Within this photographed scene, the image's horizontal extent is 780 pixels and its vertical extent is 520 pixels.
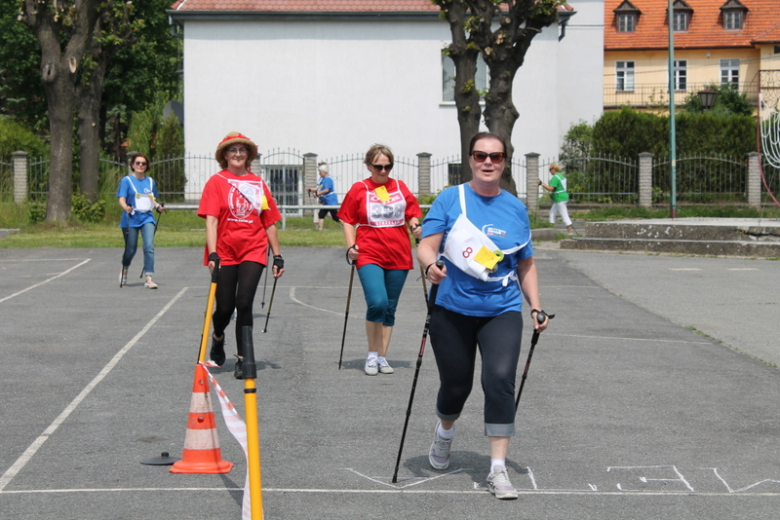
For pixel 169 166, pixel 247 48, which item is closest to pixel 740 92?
pixel 247 48

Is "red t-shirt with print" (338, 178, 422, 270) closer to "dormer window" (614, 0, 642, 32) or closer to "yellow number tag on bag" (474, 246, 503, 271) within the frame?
"yellow number tag on bag" (474, 246, 503, 271)

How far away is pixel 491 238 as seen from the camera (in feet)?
18.3

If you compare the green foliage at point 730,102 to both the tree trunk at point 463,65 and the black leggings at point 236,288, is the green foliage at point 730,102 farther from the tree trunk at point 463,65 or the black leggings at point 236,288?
the black leggings at point 236,288

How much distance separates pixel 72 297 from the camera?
46.7 ft

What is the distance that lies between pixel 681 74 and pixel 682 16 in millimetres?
3559

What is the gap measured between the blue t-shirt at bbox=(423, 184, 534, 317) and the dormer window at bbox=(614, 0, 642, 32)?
5961 cm

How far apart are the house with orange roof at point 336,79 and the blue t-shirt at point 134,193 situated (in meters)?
24.2

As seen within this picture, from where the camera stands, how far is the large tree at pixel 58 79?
27.0 metres

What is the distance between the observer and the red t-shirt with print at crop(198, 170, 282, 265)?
8.56 meters

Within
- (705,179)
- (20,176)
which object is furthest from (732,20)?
(20,176)

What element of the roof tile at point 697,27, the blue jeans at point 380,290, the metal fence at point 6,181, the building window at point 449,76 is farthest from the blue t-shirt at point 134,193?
the roof tile at point 697,27

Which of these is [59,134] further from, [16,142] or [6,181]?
[16,142]

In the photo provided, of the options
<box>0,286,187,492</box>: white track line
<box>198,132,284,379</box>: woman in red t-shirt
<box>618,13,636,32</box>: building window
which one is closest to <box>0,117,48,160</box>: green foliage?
<box>0,286,187,492</box>: white track line

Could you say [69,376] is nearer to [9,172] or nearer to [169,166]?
[9,172]
